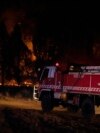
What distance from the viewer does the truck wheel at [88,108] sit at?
24500 mm

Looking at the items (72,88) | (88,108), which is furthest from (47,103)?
(88,108)

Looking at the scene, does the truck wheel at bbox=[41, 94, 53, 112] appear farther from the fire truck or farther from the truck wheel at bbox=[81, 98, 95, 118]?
the truck wheel at bbox=[81, 98, 95, 118]

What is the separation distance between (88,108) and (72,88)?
1.77 m

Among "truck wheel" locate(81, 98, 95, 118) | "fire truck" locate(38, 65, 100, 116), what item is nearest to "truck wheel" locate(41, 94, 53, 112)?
"fire truck" locate(38, 65, 100, 116)

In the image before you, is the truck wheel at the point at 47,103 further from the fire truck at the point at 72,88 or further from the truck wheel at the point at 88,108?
the truck wheel at the point at 88,108

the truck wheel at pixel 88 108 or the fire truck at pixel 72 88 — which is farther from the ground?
the fire truck at pixel 72 88

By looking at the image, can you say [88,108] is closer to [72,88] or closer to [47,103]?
[72,88]

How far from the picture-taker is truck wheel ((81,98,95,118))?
24.5 m

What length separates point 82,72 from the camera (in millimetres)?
25016

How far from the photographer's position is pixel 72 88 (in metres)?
26.1

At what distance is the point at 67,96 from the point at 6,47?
3228 centimetres

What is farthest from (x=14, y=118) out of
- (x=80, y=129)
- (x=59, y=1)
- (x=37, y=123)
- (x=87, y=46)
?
(x=59, y=1)

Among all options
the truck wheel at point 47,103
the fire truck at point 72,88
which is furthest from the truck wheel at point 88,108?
the truck wheel at point 47,103

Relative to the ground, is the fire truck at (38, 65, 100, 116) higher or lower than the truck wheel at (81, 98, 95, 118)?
higher
